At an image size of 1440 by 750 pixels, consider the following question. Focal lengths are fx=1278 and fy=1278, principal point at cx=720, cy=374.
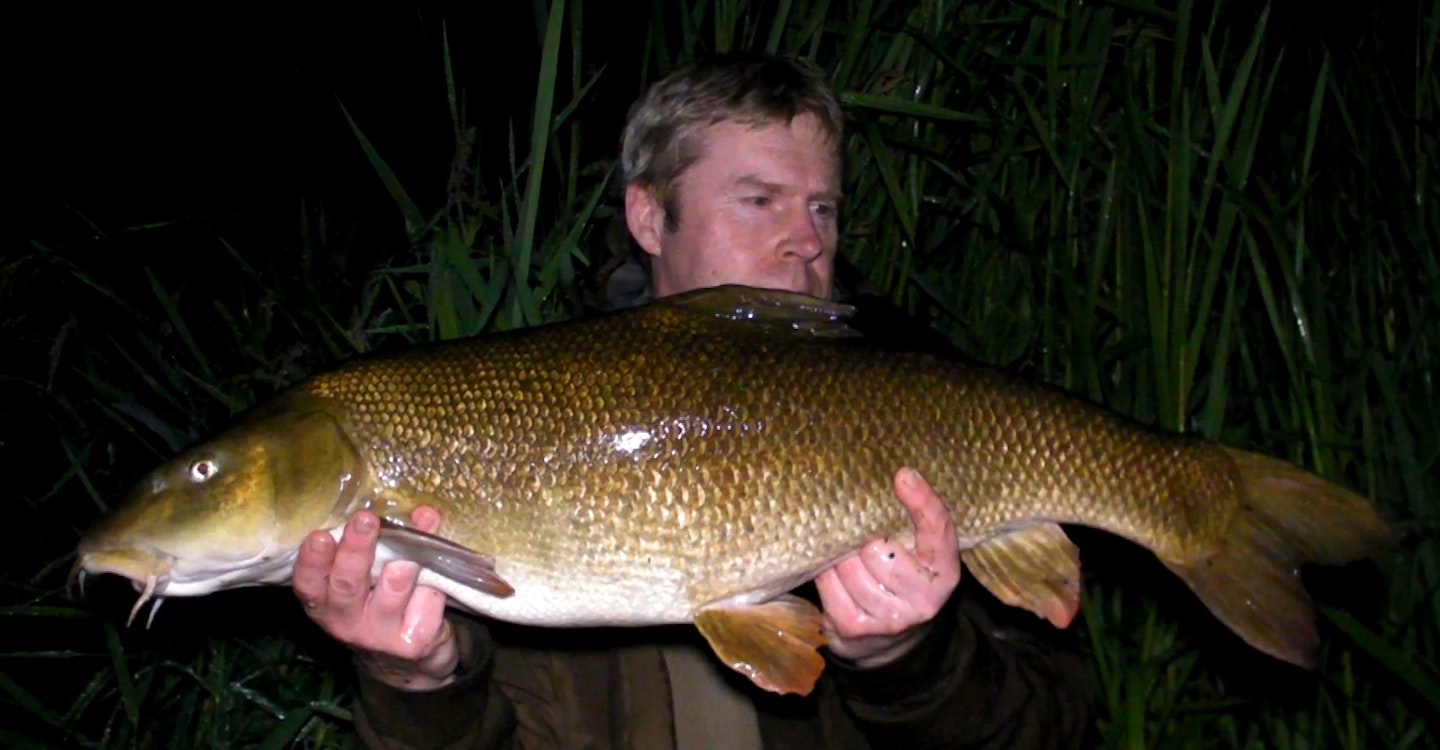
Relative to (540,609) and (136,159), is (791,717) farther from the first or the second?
(136,159)

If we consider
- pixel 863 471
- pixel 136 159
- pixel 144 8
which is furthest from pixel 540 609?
pixel 144 8

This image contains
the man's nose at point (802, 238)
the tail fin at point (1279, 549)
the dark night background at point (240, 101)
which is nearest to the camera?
the tail fin at point (1279, 549)

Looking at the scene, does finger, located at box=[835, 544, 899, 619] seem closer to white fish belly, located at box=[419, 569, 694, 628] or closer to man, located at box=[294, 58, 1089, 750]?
man, located at box=[294, 58, 1089, 750]

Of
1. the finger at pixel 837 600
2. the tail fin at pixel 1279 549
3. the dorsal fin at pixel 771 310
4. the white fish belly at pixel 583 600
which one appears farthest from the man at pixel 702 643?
the tail fin at pixel 1279 549

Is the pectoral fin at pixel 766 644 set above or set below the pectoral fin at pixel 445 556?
below

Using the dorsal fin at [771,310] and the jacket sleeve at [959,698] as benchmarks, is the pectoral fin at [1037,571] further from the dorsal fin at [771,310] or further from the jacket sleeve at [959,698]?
the dorsal fin at [771,310]

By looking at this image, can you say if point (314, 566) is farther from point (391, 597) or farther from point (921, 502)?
point (921, 502)

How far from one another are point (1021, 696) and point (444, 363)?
1.07 m

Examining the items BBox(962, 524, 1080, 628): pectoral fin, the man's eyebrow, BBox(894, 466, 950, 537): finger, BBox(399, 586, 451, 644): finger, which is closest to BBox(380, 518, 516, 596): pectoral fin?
BBox(399, 586, 451, 644): finger

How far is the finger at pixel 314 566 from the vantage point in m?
1.75

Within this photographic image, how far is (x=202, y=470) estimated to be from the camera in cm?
176

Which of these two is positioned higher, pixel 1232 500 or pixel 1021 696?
pixel 1232 500

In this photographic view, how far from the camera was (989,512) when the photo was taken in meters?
1.87

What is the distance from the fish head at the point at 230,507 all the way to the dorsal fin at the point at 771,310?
0.54 meters
